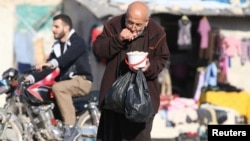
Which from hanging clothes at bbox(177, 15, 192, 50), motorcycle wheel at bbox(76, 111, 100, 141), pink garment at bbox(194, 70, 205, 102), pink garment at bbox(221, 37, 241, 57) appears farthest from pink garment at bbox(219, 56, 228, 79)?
motorcycle wheel at bbox(76, 111, 100, 141)

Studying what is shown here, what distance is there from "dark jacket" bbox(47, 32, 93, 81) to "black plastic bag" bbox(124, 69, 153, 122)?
9.84 ft

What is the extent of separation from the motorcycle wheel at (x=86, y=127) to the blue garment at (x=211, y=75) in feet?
12.2

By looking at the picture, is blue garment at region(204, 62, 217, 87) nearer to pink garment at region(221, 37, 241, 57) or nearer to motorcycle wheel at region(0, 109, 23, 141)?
pink garment at region(221, 37, 241, 57)

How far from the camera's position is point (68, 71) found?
9.50 meters

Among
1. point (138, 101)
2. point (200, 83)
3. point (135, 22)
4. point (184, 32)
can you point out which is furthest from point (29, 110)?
point (200, 83)

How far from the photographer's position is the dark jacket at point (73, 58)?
9172mm

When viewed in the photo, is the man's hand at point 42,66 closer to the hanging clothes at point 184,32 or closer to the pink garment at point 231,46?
the hanging clothes at point 184,32

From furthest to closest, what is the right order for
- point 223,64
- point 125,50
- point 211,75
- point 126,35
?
point 223,64 < point 211,75 < point 125,50 < point 126,35

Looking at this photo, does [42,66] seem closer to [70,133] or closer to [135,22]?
[70,133]

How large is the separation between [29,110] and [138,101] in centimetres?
349

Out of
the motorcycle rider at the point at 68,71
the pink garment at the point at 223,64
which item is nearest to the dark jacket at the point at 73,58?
the motorcycle rider at the point at 68,71

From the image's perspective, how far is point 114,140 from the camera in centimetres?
650

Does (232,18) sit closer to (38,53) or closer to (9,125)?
(38,53)

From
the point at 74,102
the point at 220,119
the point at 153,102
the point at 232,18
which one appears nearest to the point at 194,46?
the point at 232,18
